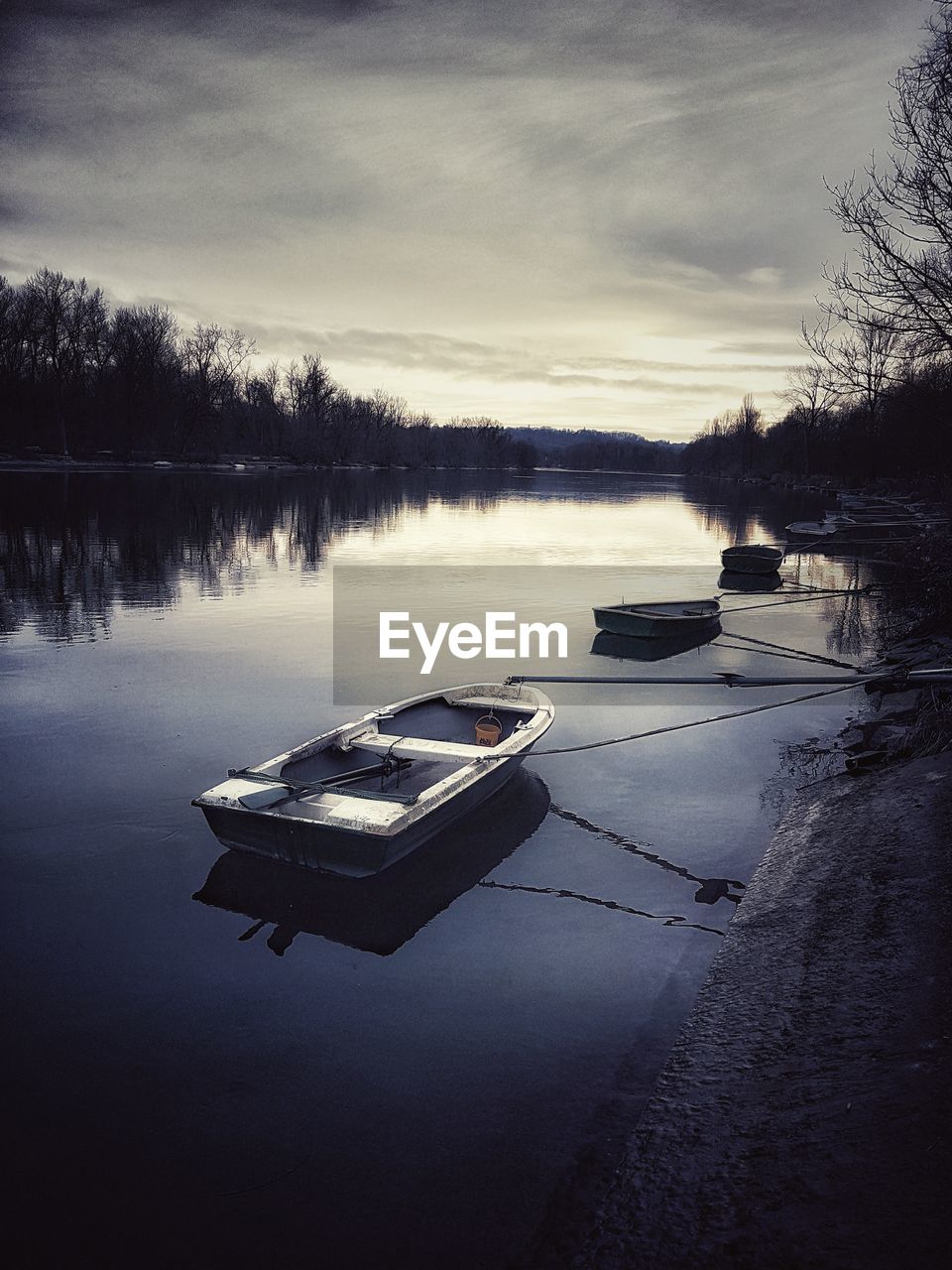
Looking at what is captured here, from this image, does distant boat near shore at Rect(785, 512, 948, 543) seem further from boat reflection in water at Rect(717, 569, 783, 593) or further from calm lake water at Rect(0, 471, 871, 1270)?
calm lake water at Rect(0, 471, 871, 1270)

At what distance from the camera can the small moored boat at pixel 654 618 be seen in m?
17.4

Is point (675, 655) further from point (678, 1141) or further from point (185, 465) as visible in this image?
point (185, 465)

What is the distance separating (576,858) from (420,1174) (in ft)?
13.6

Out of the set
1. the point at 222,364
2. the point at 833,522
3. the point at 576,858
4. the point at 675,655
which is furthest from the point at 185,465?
the point at 576,858

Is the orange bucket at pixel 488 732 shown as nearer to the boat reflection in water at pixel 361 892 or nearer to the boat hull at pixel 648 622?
the boat reflection in water at pixel 361 892

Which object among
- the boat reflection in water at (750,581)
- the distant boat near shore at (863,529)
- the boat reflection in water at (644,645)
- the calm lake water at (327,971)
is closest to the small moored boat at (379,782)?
the calm lake water at (327,971)

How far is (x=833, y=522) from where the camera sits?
41.9m

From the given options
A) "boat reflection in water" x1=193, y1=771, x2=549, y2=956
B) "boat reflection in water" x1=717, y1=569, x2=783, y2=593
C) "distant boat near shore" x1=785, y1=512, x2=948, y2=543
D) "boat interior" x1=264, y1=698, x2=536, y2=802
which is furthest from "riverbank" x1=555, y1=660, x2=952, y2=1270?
"distant boat near shore" x1=785, y1=512, x2=948, y2=543

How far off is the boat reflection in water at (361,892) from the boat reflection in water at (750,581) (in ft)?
68.9

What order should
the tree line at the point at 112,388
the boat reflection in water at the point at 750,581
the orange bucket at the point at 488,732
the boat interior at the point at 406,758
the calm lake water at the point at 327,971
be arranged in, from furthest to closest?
the tree line at the point at 112,388 → the boat reflection in water at the point at 750,581 → the orange bucket at the point at 488,732 → the boat interior at the point at 406,758 → the calm lake water at the point at 327,971

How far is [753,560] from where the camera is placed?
27.8 m

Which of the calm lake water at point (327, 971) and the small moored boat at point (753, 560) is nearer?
the calm lake water at point (327, 971)

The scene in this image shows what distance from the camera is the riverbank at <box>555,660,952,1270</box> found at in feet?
10.9

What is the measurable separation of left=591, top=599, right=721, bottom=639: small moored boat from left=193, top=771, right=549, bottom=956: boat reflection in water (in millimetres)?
9600
